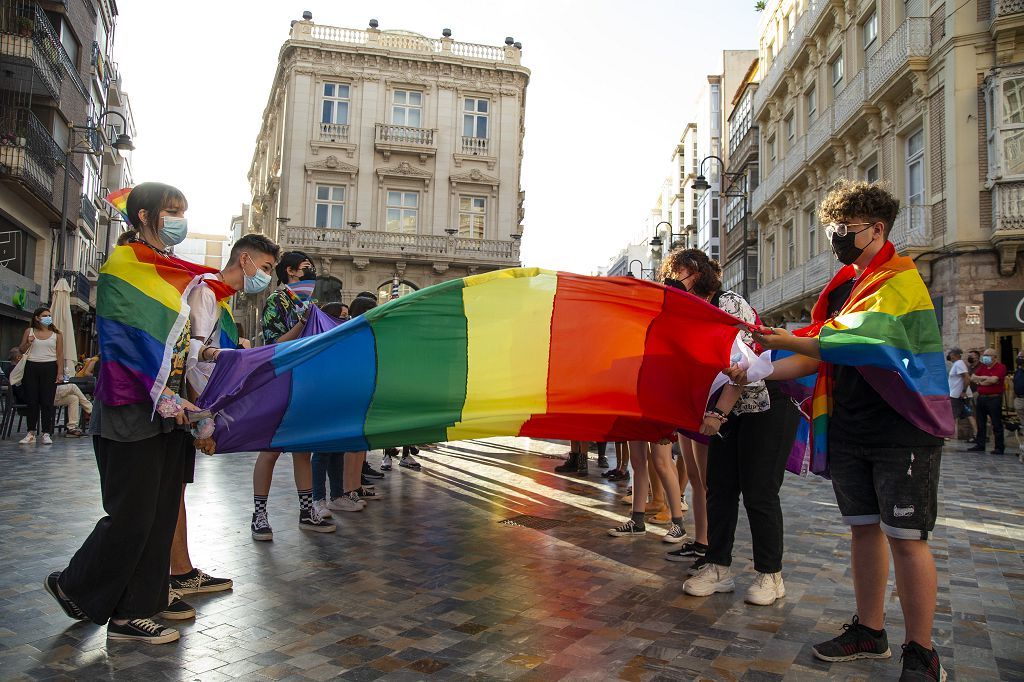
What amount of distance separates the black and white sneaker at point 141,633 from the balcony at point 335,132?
37030mm

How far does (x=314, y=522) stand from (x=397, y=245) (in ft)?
105

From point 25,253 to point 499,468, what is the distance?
2412 centimetres

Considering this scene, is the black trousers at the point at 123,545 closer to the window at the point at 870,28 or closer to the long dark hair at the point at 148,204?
the long dark hair at the point at 148,204

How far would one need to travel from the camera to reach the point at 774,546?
4.46 metres

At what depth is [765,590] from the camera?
14.4 ft

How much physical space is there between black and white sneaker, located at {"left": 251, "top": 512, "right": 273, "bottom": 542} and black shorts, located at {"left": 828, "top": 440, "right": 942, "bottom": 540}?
13.9ft

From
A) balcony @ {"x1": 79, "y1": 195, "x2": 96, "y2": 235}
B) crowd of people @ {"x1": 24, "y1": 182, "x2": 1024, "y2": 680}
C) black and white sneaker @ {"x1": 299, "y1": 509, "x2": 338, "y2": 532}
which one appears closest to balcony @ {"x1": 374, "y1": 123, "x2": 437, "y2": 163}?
balcony @ {"x1": 79, "y1": 195, "x2": 96, "y2": 235}

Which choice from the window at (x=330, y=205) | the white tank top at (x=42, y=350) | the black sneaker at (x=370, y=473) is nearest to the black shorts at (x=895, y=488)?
the black sneaker at (x=370, y=473)

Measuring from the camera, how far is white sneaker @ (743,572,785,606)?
4.38 meters

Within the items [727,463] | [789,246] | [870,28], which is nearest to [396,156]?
[789,246]

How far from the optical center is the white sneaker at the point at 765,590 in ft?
14.4

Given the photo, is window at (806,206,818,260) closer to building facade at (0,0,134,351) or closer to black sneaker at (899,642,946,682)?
building facade at (0,0,134,351)

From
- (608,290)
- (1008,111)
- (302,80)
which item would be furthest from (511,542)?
(302,80)

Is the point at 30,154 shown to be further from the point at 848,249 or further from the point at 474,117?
the point at 848,249
